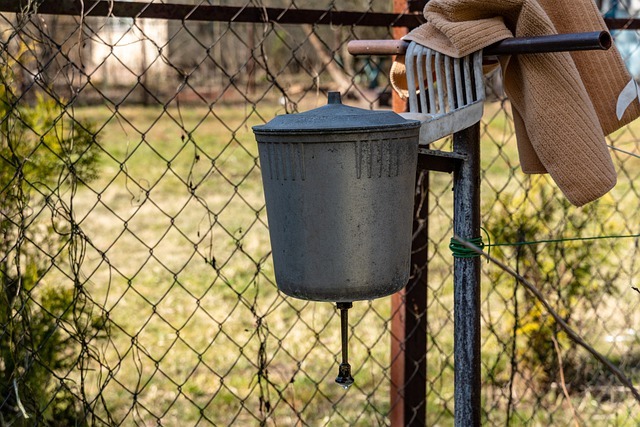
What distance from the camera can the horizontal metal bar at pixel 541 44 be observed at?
60.8 inches

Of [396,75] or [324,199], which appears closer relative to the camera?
[324,199]

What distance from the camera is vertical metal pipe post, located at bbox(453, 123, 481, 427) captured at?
1.85 metres

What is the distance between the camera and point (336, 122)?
5.12 feet

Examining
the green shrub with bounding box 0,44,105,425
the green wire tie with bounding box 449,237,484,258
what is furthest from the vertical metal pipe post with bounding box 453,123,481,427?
the green shrub with bounding box 0,44,105,425

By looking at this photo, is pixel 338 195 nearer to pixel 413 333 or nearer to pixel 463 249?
pixel 463 249

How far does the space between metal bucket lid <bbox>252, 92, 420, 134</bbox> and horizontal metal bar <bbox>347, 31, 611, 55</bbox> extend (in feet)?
0.85

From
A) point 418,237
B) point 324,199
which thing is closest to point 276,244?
point 324,199

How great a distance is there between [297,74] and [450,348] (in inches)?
406

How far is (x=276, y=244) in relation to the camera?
1684 millimetres

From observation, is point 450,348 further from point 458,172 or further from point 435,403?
point 458,172

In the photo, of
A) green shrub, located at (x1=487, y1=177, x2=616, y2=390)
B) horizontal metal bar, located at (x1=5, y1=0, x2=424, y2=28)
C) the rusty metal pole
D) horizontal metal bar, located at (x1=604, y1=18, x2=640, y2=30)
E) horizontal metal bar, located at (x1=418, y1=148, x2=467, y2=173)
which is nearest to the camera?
horizontal metal bar, located at (x1=418, y1=148, x2=467, y2=173)

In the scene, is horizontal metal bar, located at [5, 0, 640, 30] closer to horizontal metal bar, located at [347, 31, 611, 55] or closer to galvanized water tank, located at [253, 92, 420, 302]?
horizontal metal bar, located at [347, 31, 611, 55]

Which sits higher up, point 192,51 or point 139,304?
point 192,51

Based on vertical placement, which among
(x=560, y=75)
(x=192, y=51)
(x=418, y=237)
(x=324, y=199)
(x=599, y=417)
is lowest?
(x=599, y=417)
